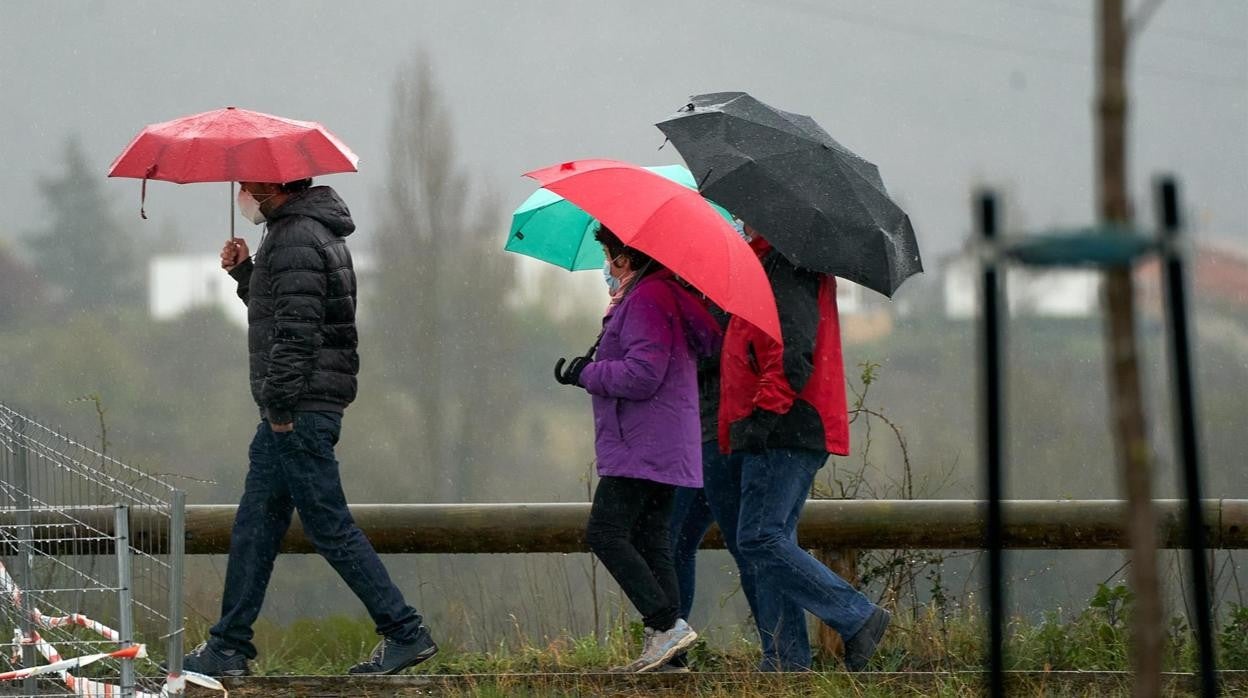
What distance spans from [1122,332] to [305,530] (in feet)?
11.1

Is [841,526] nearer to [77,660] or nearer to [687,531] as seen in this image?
[687,531]

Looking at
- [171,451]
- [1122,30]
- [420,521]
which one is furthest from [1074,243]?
[171,451]

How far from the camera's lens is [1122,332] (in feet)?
4.92

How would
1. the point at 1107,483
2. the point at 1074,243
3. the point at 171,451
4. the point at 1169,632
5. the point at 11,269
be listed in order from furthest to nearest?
the point at 11,269
the point at 171,451
the point at 1107,483
the point at 1169,632
the point at 1074,243

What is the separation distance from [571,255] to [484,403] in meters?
6.90

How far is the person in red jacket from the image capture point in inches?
167

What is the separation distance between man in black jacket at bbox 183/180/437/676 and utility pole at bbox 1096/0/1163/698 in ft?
10.2

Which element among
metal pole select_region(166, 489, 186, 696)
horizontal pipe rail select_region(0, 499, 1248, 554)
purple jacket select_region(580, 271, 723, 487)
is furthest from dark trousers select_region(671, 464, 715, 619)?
metal pole select_region(166, 489, 186, 696)

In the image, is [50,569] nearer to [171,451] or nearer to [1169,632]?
[1169,632]

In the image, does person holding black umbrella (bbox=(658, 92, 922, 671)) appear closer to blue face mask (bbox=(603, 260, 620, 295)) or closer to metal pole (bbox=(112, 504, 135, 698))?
blue face mask (bbox=(603, 260, 620, 295))

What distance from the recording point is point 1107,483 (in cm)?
724

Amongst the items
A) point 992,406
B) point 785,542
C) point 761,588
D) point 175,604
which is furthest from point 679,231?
point 992,406

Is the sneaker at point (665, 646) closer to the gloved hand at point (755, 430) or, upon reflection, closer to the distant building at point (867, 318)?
the gloved hand at point (755, 430)

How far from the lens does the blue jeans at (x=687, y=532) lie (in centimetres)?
478
